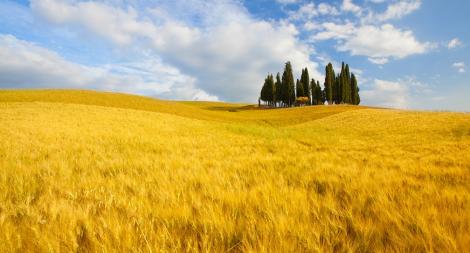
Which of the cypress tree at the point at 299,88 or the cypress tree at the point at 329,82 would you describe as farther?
the cypress tree at the point at 299,88

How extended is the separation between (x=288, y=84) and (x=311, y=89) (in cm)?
843

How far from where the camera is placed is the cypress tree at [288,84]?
78938 mm

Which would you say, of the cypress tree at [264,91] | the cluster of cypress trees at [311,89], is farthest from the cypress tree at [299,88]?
the cypress tree at [264,91]

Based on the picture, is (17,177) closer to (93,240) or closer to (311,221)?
(93,240)

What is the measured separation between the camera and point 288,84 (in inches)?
3125

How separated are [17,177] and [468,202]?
5.14 metres

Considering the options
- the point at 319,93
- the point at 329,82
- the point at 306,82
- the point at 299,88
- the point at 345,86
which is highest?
the point at 306,82

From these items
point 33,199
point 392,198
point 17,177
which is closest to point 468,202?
point 392,198

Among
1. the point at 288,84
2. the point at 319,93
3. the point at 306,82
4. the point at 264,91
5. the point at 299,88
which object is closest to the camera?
the point at 288,84

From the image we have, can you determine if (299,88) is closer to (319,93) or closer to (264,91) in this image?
(319,93)

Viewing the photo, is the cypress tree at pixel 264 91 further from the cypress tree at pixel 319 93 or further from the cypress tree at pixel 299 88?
the cypress tree at pixel 319 93

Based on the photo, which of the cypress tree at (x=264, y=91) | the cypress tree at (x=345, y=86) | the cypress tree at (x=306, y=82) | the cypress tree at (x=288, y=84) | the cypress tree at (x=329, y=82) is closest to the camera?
the cypress tree at (x=345, y=86)

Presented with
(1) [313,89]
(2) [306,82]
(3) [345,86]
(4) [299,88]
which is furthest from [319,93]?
(3) [345,86]

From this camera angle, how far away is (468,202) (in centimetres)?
259
